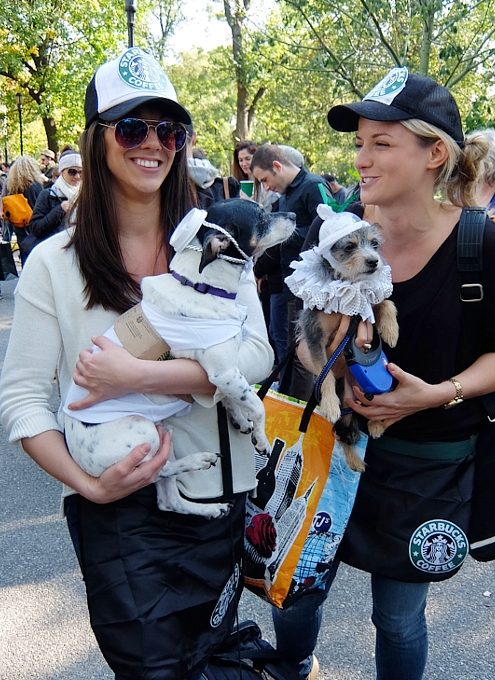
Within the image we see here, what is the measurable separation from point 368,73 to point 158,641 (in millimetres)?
16795

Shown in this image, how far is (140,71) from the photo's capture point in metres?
1.69

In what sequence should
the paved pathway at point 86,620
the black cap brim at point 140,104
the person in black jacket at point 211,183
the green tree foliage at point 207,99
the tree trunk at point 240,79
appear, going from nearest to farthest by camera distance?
the black cap brim at point 140,104 < the paved pathway at point 86,620 < the person in black jacket at point 211,183 < the tree trunk at point 240,79 < the green tree foliage at point 207,99

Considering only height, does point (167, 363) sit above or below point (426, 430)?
above

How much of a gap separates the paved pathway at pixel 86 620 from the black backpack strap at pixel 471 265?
1.82 meters

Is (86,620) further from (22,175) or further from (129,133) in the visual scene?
(22,175)

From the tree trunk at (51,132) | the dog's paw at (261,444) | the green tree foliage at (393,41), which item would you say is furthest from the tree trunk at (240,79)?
the dog's paw at (261,444)

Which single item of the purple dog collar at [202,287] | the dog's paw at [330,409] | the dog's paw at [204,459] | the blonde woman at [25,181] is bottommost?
the blonde woman at [25,181]

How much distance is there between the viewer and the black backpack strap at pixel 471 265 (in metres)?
1.79

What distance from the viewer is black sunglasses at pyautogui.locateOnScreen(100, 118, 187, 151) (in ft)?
5.46

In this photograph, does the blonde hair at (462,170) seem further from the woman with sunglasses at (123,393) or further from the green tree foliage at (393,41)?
the green tree foliage at (393,41)

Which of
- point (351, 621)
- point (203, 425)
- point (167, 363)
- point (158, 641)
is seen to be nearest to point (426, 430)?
point (203, 425)

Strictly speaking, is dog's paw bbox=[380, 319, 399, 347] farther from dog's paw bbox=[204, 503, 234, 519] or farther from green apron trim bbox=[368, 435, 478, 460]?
dog's paw bbox=[204, 503, 234, 519]

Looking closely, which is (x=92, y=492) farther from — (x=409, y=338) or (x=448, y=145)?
(x=448, y=145)

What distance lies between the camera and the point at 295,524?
6.41 feet
